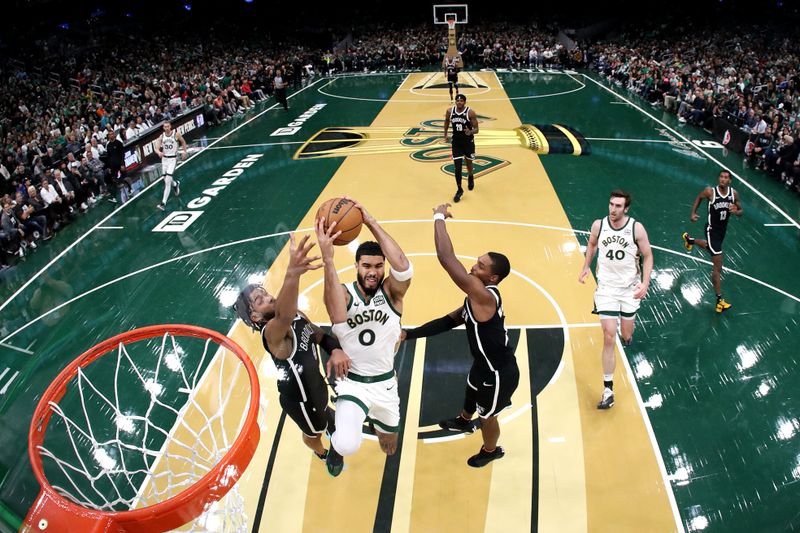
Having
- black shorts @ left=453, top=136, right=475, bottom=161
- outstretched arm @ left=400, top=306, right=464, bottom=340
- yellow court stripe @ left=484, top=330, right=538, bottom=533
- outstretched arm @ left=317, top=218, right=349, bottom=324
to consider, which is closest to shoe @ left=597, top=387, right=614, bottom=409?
yellow court stripe @ left=484, top=330, right=538, bottom=533

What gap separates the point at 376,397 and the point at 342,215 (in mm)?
1350

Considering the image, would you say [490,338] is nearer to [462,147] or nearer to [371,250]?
[371,250]

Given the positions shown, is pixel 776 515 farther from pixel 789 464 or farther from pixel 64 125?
pixel 64 125

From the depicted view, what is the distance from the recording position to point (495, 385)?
4359 mm

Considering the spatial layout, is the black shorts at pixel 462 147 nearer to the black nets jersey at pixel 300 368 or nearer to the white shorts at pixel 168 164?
the white shorts at pixel 168 164

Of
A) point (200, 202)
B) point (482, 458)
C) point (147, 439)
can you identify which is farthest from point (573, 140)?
point (147, 439)

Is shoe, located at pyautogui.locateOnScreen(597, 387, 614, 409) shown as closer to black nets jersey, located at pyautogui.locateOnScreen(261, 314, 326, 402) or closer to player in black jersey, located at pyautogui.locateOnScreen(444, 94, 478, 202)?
black nets jersey, located at pyautogui.locateOnScreen(261, 314, 326, 402)

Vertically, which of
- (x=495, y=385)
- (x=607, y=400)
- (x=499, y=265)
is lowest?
(x=607, y=400)

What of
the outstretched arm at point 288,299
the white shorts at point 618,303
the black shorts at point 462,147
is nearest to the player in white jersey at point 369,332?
the outstretched arm at point 288,299

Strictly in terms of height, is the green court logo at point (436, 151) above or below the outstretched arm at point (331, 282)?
below

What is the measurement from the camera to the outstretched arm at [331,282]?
11.3 feet

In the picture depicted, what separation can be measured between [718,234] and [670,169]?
5951 millimetres

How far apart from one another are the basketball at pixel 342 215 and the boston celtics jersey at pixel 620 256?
2793 millimetres

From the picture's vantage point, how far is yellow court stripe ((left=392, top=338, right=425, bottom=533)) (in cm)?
455
